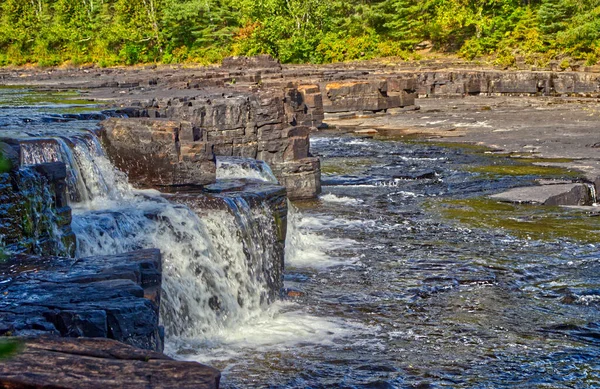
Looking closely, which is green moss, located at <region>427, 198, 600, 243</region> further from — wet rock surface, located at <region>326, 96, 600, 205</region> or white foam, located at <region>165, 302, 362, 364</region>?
white foam, located at <region>165, 302, 362, 364</region>

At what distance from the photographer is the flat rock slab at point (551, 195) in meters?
17.3

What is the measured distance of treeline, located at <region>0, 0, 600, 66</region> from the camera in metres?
50.2

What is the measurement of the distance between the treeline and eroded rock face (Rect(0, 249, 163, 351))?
4221 cm

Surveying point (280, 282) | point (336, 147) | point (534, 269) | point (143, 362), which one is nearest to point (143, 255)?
point (143, 362)

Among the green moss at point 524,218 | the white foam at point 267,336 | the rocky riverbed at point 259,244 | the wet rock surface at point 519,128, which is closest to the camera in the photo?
the rocky riverbed at point 259,244

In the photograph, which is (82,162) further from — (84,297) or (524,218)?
(524,218)

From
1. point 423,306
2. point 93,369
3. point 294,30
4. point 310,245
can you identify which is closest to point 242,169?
point 310,245

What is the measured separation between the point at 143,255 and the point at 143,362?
3.89 meters

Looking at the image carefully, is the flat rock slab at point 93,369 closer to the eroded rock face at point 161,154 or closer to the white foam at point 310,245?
the white foam at point 310,245

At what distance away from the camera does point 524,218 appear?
16109 mm

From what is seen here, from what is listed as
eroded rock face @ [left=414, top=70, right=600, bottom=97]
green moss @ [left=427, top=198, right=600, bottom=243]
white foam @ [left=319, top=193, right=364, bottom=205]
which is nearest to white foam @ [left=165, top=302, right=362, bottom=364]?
green moss @ [left=427, top=198, right=600, bottom=243]

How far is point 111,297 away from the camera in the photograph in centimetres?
612

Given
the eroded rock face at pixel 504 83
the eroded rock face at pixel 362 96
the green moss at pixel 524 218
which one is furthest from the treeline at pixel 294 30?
the green moss at pixel 524 218

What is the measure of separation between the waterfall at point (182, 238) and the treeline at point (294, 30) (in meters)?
37.4
